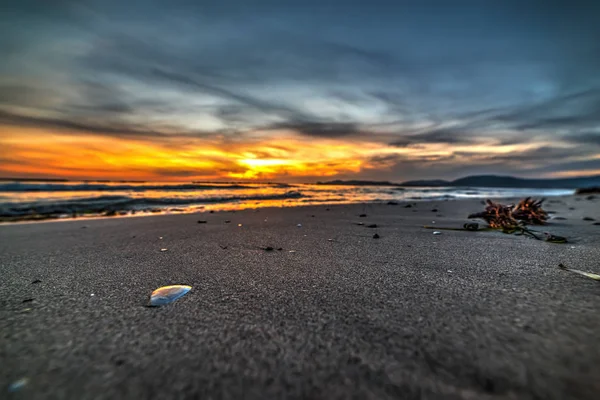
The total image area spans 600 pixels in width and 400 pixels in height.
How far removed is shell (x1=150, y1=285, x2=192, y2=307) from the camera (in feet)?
5.29

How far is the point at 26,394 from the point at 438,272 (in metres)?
2.24

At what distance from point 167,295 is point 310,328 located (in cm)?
95

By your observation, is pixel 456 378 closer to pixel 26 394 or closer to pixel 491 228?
pixel 26 394

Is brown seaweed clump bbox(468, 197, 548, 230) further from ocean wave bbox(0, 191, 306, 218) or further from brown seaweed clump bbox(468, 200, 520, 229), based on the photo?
ocean wave bbox(0, 191, 306, 218)

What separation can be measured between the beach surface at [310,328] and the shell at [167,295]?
6 cm

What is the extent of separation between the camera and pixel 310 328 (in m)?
1.26

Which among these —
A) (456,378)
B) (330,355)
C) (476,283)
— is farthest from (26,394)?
(476,283)

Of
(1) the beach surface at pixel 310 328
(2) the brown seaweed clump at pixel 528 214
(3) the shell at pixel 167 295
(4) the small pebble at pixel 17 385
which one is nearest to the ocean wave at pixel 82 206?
(1) the beach surface at pixel 310 328

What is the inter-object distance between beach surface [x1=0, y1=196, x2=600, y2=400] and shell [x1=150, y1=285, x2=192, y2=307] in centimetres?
6

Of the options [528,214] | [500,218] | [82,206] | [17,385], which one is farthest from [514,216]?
[82,206]

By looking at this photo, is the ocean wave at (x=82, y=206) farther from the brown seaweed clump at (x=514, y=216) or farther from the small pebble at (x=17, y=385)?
the brown seaweed clump at (x=514, y=216)

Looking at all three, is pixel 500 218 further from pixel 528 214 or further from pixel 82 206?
pixel 82 206

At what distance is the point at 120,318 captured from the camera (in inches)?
Result: 55.8

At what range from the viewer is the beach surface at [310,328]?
0.88 m
